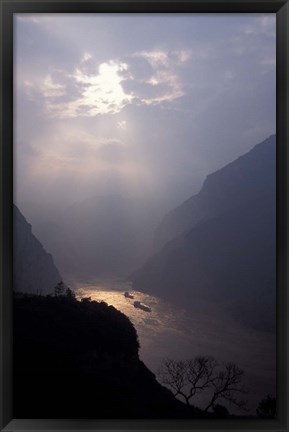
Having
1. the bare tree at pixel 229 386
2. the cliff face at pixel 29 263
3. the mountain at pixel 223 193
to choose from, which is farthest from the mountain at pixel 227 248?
the cliff face at pixel 29 263

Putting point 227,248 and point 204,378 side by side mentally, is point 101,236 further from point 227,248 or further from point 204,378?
point 204,378

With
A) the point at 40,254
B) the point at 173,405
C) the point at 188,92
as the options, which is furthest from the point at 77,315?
the point at 188,92

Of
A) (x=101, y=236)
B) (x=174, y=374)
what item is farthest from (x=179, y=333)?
(x=101, y=236)

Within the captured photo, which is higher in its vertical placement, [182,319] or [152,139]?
[152,139]

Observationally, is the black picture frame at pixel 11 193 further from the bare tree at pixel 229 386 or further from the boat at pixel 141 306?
the boat at pixel 141 306

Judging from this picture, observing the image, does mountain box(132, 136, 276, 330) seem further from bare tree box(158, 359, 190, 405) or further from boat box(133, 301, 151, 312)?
bare tree box(158, 359, 190, 405)

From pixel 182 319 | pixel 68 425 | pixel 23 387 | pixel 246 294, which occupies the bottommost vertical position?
pixel 68 425

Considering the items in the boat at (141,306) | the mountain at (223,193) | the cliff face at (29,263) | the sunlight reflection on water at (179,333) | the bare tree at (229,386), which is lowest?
the bare tree at (229,386)

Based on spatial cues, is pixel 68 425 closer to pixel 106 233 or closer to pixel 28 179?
pixel 106 233
